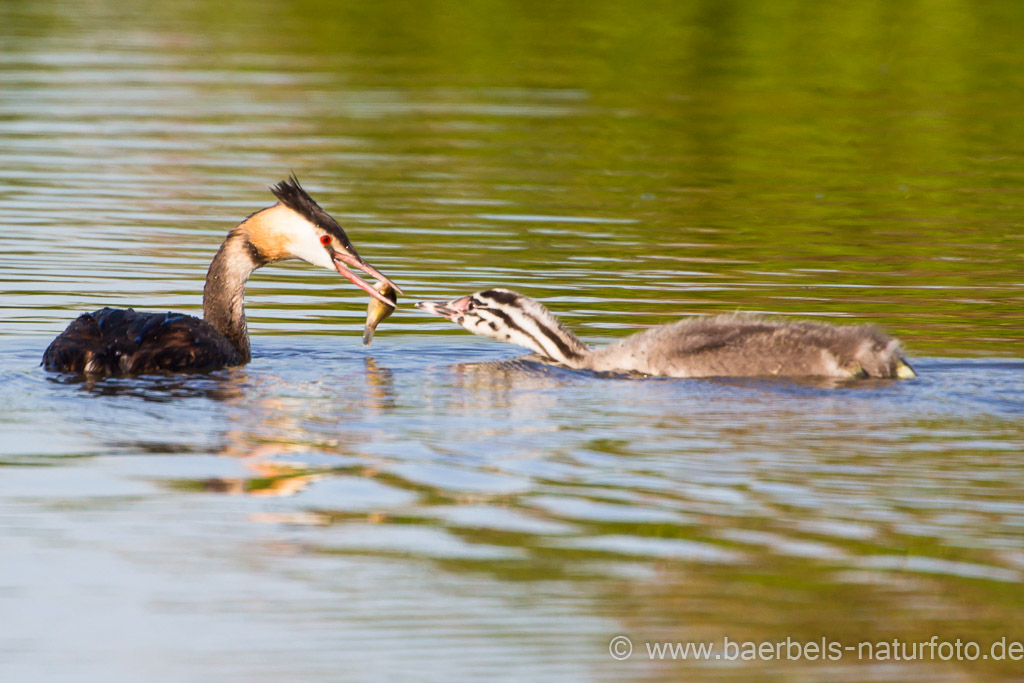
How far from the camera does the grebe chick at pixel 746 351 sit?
9.48 meters

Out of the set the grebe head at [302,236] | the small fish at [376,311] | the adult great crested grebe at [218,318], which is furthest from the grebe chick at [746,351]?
the adult great crested grebe at [218,318]

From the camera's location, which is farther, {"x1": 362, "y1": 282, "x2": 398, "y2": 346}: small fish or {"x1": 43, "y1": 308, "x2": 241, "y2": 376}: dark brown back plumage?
{"x1": 362, "y1": 282, "x2": 398, "y2": 346}: small fish

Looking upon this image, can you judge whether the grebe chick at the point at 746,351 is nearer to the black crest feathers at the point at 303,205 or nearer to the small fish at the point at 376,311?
the small fish at the point at 376,311

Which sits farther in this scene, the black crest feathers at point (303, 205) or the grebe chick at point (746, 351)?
the black crest feathers at point (303, 205)

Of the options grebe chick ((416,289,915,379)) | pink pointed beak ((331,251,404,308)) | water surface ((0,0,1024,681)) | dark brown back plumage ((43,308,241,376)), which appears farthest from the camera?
pink pointed beak ((331,251,404,308))

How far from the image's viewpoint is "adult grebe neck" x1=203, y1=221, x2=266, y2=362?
10.4 meters

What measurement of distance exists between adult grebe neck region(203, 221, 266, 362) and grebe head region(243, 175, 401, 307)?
0.16ft

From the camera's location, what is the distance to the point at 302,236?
416 inches

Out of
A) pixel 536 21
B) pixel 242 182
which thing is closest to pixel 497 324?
pixel 242 182

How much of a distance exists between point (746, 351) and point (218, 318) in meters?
3.33

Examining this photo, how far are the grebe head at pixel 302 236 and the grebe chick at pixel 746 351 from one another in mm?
1384

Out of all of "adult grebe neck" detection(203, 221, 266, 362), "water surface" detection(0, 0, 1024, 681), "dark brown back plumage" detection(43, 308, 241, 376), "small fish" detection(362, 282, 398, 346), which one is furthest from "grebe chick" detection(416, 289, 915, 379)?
"dark brown back plumage" detection(43, 308, 241, 376)

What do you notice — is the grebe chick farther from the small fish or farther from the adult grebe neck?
the adult grebe neck

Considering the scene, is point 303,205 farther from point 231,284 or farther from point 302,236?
point 231,284
